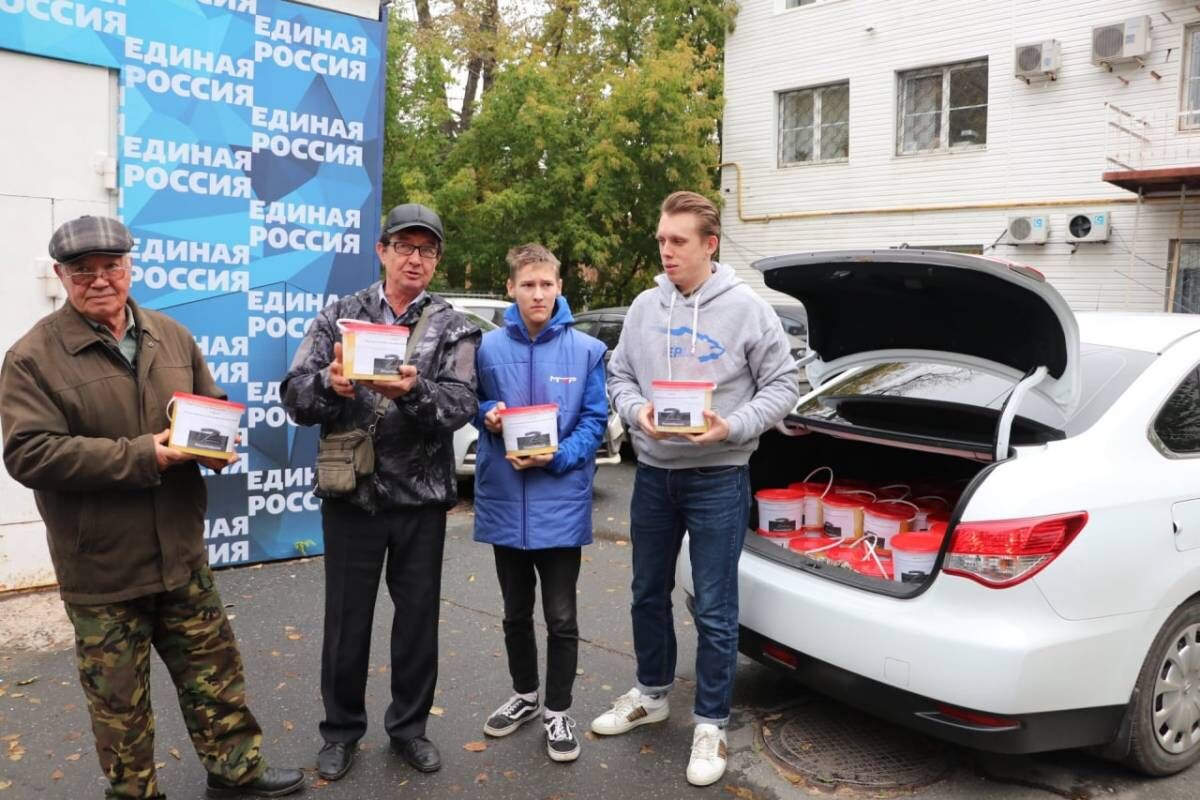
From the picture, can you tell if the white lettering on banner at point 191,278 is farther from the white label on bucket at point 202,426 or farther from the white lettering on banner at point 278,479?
the white label on bucket at point 202,426

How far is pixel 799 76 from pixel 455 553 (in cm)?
1374

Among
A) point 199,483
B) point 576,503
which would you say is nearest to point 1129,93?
point 576,503

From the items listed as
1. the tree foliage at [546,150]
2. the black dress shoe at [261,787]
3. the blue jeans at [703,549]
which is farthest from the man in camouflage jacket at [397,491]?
the tree foliage at [546,150]

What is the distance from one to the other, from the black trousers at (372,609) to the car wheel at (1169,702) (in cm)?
251

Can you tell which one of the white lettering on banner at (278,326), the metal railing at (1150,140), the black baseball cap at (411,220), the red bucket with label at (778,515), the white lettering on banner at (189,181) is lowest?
the red bucket with label at (778,515)

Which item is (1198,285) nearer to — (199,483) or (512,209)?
(512,209)

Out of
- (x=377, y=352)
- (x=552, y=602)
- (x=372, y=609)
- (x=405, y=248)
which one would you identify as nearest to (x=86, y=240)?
(x=377, y=352)

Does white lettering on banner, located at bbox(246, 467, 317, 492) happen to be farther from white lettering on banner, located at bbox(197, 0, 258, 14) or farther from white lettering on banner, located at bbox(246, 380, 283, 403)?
white lettering on banner, located at bbox(197, 0, 258, 14)

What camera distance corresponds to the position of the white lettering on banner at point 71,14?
513 cm

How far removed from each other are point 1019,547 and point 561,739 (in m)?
1.81

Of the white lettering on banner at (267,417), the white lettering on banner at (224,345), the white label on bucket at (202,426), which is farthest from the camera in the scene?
the white lettering on banner at (267,417)

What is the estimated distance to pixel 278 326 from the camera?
6129mm

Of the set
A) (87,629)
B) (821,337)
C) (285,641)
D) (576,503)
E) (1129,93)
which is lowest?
(285,641)

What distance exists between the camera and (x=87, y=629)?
9.73 ft
